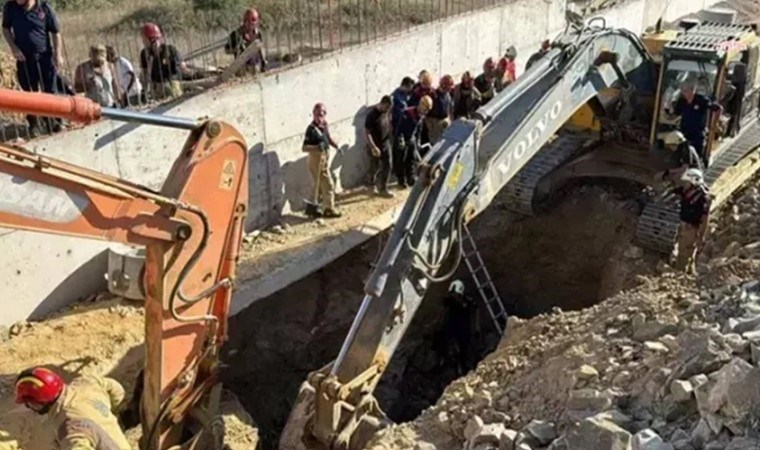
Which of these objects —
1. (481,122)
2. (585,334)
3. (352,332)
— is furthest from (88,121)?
(585,334)

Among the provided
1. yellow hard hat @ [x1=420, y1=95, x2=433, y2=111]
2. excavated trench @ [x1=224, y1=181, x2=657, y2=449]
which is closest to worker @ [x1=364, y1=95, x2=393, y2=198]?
yellow hard hat @ [x1=420, y1=95, x2=433, y2=111]

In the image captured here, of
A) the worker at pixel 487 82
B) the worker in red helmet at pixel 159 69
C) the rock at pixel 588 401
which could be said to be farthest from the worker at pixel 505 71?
the rock at pixel 588 401

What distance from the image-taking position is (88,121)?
600cm

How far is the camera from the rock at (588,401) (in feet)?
21.1

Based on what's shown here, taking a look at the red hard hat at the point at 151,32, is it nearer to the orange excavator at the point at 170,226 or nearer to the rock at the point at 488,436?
the orange excavator at the point at 170,226

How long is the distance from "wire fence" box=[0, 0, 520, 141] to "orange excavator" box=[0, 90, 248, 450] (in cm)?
339

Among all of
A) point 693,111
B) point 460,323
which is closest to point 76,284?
point 460,323

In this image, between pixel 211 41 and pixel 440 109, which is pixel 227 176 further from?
pixel 211 41

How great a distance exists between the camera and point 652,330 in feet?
24.3

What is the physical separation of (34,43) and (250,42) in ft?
9.45

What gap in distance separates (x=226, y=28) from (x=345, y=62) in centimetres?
510

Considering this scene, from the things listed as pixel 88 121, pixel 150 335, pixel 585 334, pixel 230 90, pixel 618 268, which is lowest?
pixel 618 268

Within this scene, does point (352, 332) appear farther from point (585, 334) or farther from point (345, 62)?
point (345, 62)

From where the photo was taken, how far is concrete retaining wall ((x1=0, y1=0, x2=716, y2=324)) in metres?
9.57
